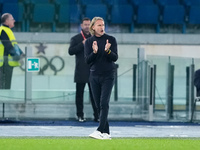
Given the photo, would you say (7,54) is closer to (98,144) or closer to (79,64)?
(79,64)

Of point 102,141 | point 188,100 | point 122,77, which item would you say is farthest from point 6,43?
point 102,141

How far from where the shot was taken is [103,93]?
27.3 feet

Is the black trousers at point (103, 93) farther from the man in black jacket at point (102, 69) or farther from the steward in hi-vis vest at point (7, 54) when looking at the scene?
the steward in hi-vis vest at point (7, 54)

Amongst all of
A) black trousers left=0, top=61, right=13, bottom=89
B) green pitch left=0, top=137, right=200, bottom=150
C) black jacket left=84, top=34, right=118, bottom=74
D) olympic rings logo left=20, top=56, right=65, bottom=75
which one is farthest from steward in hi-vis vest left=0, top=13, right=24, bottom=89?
green pitch left=0, top=137, right=200, bottom=150

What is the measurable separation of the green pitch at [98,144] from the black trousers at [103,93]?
9.2 inches

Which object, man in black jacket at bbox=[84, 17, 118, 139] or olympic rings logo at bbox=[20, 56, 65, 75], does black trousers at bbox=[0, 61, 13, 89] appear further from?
man in black jacket at bbox=[84, 17, 118, 139]

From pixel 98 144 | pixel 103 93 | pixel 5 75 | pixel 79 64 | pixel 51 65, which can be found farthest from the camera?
pixel 51 65

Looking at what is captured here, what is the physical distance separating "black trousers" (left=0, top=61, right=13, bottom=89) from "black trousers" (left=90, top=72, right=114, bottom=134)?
396 centimetres

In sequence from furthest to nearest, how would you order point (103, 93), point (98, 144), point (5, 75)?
point (5, 75)
point (103, 93)
point (98, 144)

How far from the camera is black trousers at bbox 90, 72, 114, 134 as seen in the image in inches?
327

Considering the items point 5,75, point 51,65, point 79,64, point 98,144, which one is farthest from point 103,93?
point 51,65

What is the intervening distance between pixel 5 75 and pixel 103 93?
4.22m

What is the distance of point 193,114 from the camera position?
1248 cm

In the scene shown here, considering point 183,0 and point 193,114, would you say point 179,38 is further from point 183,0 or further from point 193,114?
point 193,114
